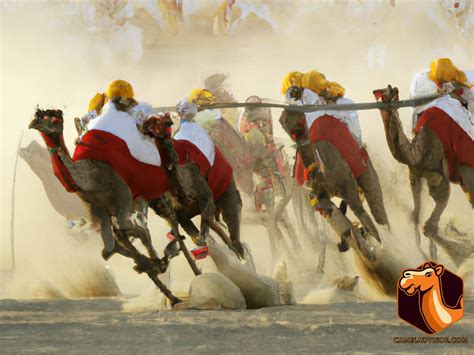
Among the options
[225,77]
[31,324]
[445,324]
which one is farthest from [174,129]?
[445,324]

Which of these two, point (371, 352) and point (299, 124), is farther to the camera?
point (299, 124)

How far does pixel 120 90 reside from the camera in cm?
762

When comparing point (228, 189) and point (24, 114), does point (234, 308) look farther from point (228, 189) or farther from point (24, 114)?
point (24, 114)

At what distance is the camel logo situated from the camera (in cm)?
750

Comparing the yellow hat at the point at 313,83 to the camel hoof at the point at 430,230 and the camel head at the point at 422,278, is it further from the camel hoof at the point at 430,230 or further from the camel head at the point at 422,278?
the camel head at the point at 422,278

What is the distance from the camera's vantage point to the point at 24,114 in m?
7.82

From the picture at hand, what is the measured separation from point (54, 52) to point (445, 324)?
349 cm

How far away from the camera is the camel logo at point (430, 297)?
7496 millimetres

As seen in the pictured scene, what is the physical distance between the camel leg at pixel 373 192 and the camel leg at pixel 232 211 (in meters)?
0.93

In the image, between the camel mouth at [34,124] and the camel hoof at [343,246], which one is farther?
→ the camel hoof at [343,246]

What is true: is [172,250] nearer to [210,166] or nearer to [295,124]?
[210,166]

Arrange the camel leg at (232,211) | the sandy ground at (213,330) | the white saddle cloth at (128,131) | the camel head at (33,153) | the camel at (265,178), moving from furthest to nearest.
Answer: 1. the camel at (265,178)
2. the camel leg at (232,211)
3. the camel head at (33,153)
4. the white saddle cloth at (128,131)
5. the sandy ground at (213,330)

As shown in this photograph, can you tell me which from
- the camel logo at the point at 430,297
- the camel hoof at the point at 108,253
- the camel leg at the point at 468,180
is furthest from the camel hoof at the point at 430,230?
the camel hoof at the point at 108,253

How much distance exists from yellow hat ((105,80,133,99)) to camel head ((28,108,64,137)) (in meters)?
0.41
